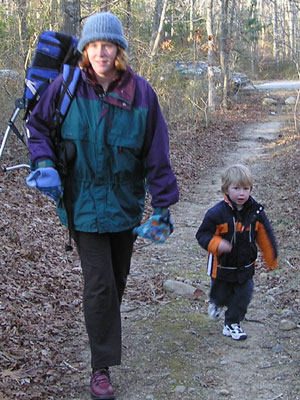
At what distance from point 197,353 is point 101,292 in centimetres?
123

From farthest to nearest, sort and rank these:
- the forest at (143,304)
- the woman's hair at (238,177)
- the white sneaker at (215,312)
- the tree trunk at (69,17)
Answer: the tree trunk at (69,17)
the white sneaker at (215,312)
the woman's hair at (238,177)
the forest at (143,304)

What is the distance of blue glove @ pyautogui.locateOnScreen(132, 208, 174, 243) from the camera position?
3.26 meters

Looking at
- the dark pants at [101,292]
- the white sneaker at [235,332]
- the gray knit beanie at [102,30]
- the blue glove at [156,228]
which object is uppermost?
the gray knit beanie at [102,30]

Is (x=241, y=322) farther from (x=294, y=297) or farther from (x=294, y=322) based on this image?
(x=294, y=297)

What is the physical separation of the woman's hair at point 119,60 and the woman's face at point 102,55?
27mm

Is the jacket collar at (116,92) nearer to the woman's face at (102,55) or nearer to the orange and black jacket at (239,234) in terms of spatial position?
the woman's face at (102,55)

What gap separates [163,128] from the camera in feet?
10.9

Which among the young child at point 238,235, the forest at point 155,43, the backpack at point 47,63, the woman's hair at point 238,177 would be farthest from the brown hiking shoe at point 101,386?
the forest at point 155,43

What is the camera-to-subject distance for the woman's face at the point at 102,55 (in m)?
3.14

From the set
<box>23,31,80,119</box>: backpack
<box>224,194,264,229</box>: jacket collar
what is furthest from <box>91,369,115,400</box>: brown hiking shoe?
<box>23,31,80,119</box>: backpack

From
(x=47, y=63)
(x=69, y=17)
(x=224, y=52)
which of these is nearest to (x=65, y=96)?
(x=47, y=63)

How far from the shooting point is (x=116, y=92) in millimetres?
3188

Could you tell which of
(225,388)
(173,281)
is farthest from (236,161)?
(225,388)

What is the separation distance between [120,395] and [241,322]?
1.63 metres
